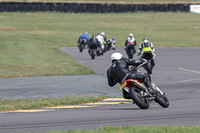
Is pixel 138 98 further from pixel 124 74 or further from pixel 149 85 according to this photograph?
pixel 124 74

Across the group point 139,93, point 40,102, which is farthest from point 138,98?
point 40,102

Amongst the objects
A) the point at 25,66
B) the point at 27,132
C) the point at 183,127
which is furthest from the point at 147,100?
the point at 25,66

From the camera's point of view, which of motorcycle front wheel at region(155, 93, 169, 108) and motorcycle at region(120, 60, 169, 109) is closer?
motorcycle at region(120, 60, 169, 109)

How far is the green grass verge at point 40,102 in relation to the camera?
39.6ft

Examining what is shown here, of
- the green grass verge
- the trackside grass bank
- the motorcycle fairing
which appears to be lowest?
the green grass verge

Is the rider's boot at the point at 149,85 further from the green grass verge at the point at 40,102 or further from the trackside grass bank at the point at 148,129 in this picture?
the trackside grass bank at the point at 148,129

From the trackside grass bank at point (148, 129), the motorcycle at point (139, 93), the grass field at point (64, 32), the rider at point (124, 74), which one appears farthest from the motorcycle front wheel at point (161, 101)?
the grass field at point (64, 32)

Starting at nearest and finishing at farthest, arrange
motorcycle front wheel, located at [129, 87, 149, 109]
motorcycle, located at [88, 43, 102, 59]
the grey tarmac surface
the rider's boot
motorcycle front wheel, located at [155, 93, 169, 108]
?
the grey tarmac surface < motorcycle front wheel, located at [129, 87, 149, 109] < the rider's boot < motorcycle front wheel, located at [155, 93, 169, 108] < motorcycle, located at [88, 43, 102, 59]

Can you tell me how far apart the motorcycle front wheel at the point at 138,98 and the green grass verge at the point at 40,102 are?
7.89 feet

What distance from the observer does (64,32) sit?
51719 millimetres

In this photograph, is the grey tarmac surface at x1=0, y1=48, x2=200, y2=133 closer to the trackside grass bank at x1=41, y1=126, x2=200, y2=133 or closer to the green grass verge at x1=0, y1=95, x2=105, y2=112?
the trackside grass bank at x1=41, y1=126, x2=200, y2=133

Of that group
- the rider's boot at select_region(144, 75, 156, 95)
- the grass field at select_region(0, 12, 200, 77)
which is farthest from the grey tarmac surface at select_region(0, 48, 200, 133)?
the grass field at select_region(0, 12, 200, 77)

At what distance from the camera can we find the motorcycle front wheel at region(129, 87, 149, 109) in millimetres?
10586

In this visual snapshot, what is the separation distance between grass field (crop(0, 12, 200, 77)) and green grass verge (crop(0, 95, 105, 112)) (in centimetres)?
867
